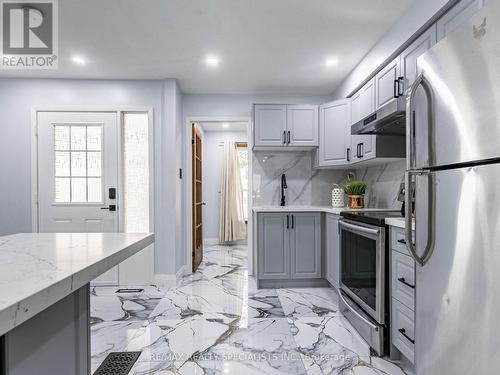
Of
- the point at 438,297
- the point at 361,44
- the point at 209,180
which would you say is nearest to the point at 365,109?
the point at 361,44

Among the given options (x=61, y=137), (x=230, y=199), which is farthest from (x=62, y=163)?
(x=230, y=199)

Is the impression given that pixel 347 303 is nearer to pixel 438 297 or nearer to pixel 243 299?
pixel 243 299

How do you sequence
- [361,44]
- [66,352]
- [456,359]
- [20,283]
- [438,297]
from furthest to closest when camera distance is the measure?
[361,44]
[438,297]
[456,359]
[66,352]
[20,283]

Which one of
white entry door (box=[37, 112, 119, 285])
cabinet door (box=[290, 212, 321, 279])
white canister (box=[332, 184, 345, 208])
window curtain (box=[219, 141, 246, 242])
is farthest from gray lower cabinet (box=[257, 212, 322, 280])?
window curtain (box=[219, 141, 246, 242])

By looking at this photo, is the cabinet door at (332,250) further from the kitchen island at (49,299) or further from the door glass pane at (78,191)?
the door glass pane at (78,191)

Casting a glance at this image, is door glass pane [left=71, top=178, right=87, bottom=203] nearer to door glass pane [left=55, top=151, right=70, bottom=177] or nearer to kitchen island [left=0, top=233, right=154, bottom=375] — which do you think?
door glass pane [left=55, top=151, right=70, bottom=177]

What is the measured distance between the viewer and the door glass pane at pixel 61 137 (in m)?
3.52

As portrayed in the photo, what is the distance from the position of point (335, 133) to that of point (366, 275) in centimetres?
185

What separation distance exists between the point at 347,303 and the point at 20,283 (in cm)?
240

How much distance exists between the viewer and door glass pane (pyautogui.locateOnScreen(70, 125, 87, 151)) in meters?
3.53

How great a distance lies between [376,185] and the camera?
3.32 metres

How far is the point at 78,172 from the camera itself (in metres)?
3.53

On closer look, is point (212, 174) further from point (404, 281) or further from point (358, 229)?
point (404, 281)

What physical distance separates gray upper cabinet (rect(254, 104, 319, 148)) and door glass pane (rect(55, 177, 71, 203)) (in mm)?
2346
